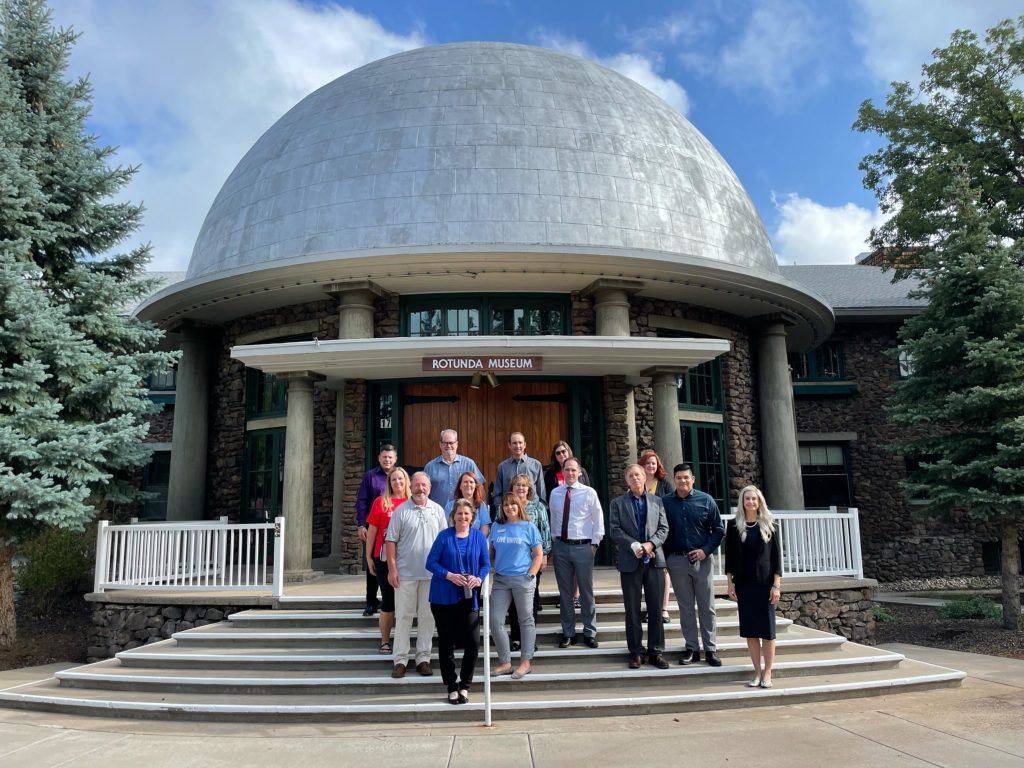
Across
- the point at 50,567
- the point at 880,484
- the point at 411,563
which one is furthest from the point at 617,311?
the point at 880,484

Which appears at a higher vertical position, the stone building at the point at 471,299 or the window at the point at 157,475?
the stone building at the point at 471,299

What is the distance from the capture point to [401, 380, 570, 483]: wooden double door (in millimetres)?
11438

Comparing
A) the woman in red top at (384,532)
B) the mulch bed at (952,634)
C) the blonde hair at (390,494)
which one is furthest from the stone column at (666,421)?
the woman in red top at (384,532)

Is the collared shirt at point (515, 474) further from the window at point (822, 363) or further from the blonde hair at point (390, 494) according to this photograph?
the window at point (822, 363)

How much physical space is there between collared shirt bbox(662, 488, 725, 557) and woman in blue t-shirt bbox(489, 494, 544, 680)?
4.08 feet

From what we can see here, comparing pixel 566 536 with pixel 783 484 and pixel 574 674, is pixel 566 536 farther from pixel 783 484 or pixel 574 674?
pixel 783 484

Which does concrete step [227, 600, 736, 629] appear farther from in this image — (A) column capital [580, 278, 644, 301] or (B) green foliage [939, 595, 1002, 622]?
(B) green foliage [939, 595, 1002, 622]

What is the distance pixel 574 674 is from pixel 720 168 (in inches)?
447

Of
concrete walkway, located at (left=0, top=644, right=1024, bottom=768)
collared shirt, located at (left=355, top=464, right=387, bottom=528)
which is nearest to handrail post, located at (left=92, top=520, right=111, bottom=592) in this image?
concrete walkway, located at (left=0, top=644, right=1024, bottom=768)

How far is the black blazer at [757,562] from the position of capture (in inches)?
237

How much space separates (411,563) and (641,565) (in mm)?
1995

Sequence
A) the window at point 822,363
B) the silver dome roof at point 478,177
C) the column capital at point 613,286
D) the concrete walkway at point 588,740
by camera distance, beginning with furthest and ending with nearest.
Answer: the window at point 822,363, the silver dome roof at point 478,177, the column capital at point 613,286, the concrete walkway at point 588,740

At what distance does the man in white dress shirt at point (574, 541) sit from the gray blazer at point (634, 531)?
0.19 m

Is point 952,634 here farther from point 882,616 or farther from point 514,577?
point 514,577
